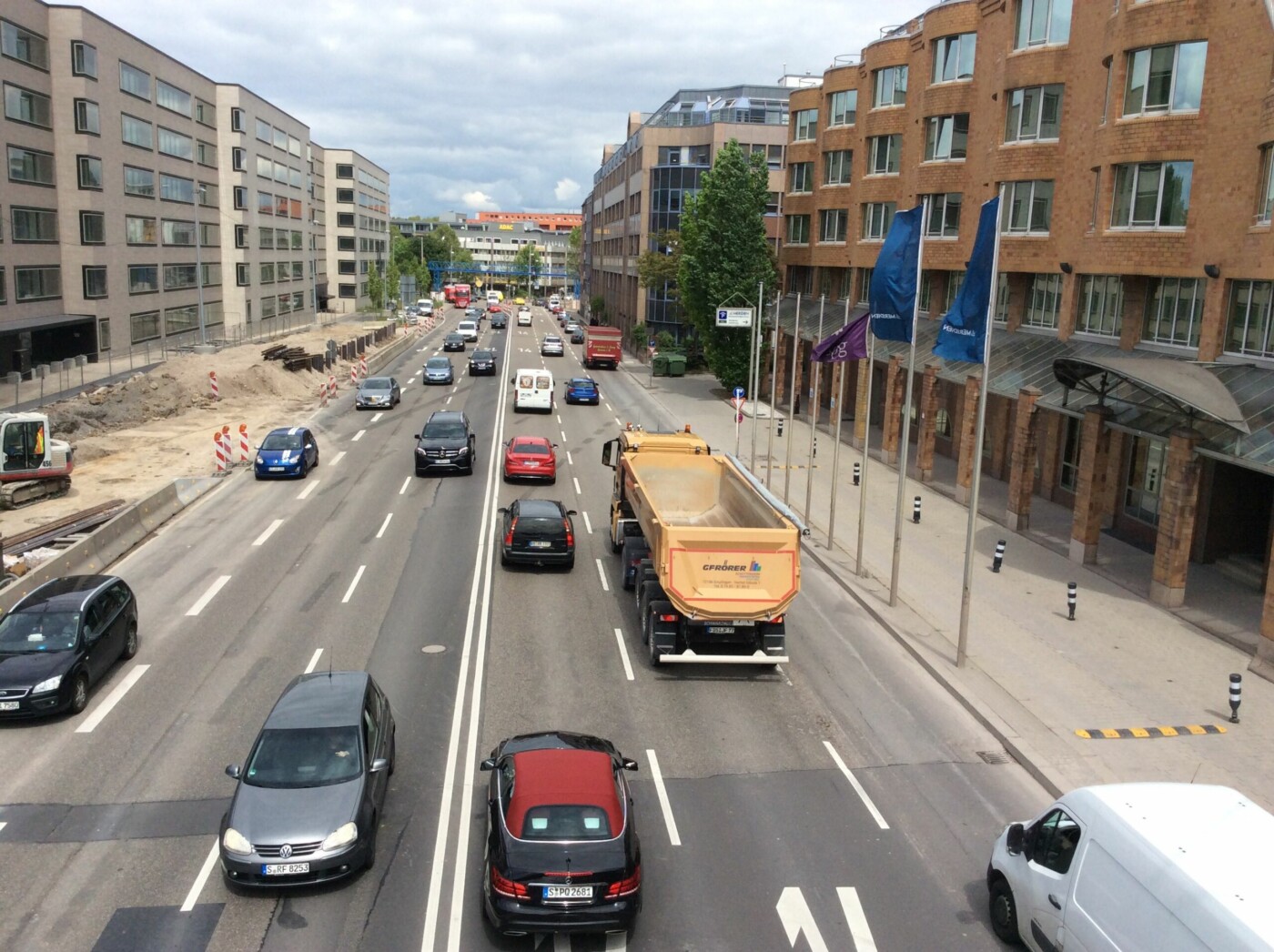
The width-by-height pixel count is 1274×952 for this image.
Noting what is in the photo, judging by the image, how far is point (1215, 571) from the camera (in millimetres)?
26328

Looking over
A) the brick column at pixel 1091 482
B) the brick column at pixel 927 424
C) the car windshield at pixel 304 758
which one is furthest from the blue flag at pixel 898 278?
the car windshield at pixel 304 758

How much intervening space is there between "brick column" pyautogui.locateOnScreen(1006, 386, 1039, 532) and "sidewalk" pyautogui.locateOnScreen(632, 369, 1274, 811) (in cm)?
57

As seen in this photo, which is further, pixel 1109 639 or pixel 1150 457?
pixel 1150 457

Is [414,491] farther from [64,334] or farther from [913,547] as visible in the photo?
[64,334]

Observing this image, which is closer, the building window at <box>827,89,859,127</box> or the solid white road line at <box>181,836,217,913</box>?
the solid white road line at <box>181,836,217,913</box>

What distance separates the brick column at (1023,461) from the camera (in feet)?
95.5

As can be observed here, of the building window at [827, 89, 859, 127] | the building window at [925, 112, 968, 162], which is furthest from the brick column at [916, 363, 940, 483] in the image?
the building window at [827, 89, 859, 127]

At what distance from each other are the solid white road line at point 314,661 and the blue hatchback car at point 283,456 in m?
17.2

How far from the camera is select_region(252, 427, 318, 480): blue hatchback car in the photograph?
35.0 metres

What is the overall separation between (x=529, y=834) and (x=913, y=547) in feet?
64.5

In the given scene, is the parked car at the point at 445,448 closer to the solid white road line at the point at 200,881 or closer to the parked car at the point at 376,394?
the parked car at the point at 376,394

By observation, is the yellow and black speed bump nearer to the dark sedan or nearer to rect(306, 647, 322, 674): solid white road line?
the dark sedan

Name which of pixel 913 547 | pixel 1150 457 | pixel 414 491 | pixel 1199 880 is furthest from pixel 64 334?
pixel 1199 880

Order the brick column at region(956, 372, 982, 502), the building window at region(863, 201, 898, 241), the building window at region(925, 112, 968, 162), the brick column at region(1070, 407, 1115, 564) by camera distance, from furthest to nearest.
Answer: the building window at region(863, 201, 898, 241), the building window at region(925, 112, 968, 162), the brick column at region(956, 372, 982, 502), the brick column at region(1070, 407, 1115, 564)
